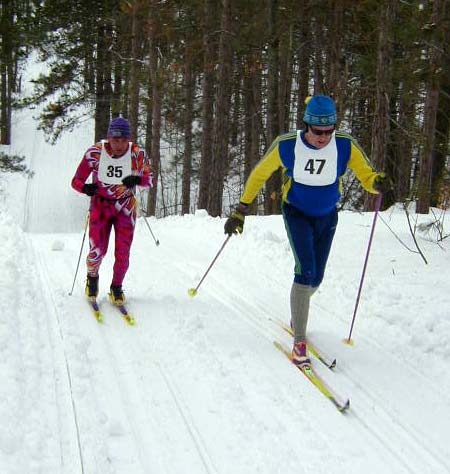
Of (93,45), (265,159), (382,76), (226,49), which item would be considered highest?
(93,45)

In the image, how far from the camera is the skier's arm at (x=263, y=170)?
4.66 meters

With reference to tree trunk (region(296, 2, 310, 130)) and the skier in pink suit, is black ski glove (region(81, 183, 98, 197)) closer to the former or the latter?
the skier in pink suit

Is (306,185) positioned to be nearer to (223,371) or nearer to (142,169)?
(223,371)

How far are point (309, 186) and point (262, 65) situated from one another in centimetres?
1443

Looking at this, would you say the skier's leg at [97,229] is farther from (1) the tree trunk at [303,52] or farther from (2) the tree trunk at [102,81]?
(2) the tree trunk at [102,81]

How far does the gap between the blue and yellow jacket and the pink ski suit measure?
6.00 ft

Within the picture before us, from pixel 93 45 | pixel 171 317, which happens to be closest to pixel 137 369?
pixel 171 317

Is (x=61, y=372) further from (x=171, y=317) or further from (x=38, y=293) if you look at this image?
(x=38, y=293)

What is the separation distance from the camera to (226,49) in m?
14.1

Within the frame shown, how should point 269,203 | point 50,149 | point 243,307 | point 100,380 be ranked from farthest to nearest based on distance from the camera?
point 50,149 → point 269,203 → point 243,307 → point 100,380

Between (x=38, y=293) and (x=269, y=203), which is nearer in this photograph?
(x=38, y=293)

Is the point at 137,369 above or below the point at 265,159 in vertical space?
below

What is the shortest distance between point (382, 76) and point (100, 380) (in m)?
8.67

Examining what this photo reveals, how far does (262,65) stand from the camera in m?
18.0
